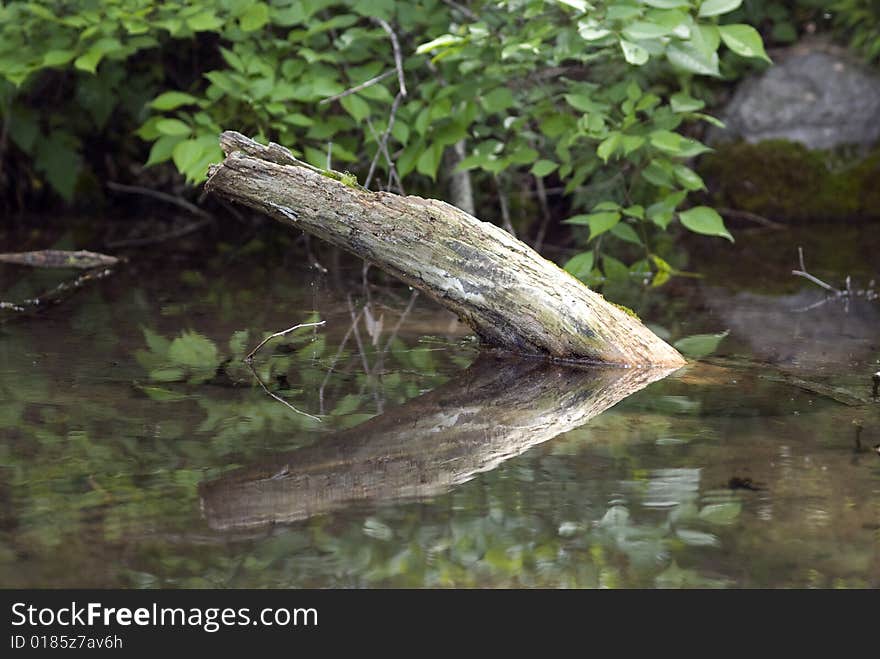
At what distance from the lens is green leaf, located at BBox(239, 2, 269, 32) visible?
18.1 ft

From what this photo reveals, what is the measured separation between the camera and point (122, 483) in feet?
9.29

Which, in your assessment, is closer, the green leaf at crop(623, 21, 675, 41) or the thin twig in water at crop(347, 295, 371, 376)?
the thin twig in water at crop(347, 295, 371, 376)

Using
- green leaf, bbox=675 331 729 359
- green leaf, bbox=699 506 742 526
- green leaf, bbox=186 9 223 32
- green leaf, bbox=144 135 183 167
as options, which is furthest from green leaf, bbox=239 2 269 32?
green leaf, bbox=699 506 742 526

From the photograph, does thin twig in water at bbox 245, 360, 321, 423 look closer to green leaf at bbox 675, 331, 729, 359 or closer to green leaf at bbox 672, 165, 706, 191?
green leaf at bbox 675, 331, 729, 359

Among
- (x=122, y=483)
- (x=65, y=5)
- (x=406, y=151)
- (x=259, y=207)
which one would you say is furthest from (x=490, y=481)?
(x=65, y=5)

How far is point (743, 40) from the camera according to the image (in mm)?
4570

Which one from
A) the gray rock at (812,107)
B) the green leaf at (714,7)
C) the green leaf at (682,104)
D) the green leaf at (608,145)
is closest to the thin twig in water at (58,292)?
the green leaf at (608,145)

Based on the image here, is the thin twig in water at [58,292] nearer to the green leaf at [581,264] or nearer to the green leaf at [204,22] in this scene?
the green leaf at [204,22]

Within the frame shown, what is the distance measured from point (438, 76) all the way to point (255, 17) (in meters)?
1.06

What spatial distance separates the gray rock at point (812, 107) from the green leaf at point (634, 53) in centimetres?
586

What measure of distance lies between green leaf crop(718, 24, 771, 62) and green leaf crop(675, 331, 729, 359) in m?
1.14

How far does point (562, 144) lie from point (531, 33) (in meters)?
0.56

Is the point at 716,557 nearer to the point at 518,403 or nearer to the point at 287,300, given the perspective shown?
the point at 518,403

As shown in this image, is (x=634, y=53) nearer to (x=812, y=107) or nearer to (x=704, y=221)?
(x=704, y=221)
